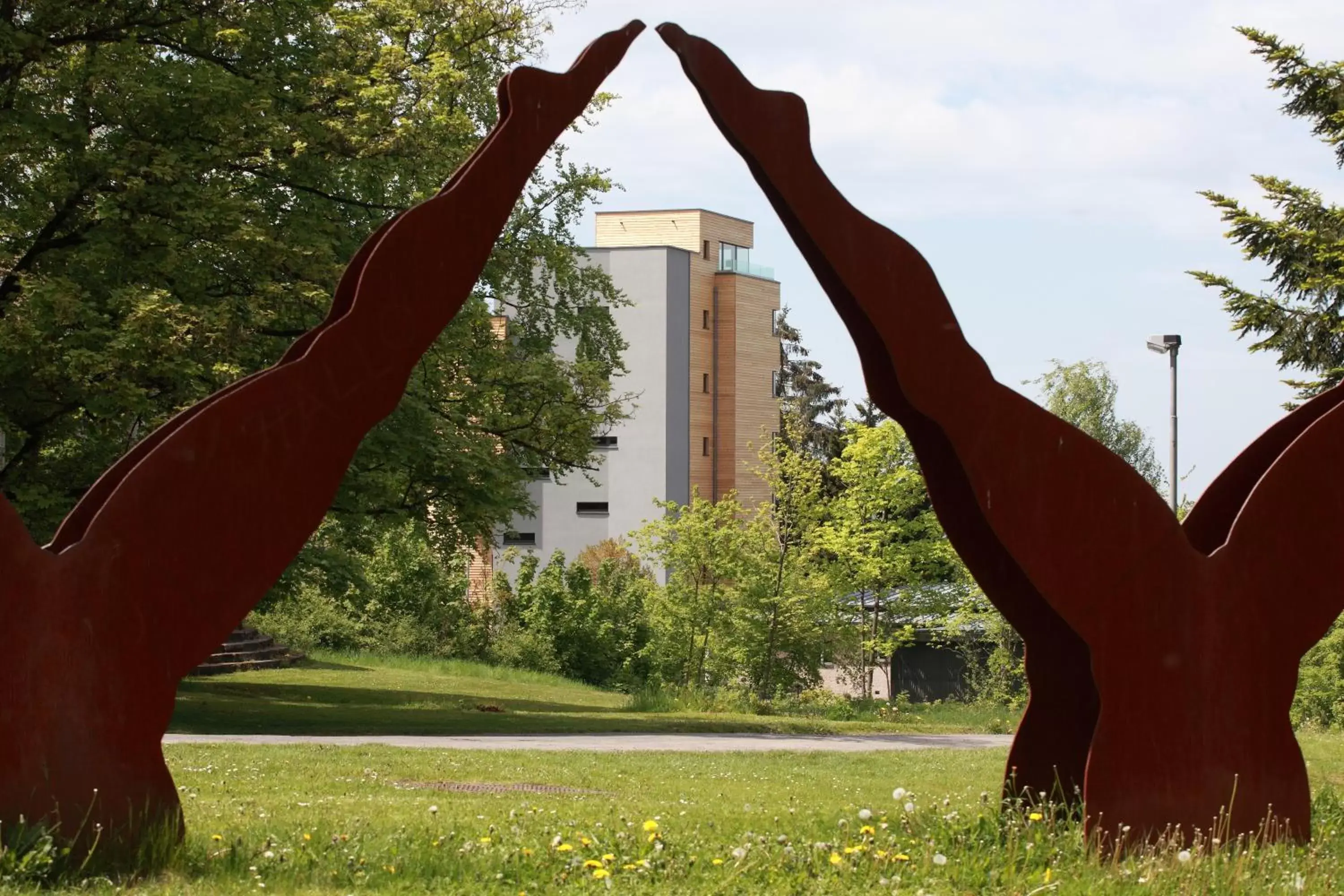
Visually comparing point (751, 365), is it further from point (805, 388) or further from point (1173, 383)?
point (1173, 383)

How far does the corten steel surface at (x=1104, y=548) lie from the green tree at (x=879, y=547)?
71.3 ft

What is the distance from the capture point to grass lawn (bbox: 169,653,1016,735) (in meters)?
20.2

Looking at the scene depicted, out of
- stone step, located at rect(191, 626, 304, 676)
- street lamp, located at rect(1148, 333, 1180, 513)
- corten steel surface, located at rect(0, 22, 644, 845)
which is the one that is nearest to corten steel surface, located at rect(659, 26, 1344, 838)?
corten steel surface, located at rect(0, 22, 644, 845)

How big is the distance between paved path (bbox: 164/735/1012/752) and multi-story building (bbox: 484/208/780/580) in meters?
39.4

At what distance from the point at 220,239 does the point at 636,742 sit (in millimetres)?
8006

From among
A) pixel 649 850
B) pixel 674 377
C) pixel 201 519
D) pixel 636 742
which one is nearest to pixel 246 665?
pixel 636 742

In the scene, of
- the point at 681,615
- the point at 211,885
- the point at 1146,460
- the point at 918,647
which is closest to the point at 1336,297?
the point at 681,615

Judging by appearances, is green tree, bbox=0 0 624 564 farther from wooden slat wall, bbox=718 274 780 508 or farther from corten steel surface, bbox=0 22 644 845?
wooden slat wall, bbox=718 274 780 508

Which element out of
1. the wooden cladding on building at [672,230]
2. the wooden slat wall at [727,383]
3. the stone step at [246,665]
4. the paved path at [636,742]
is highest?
the wooden cladding on building at [672,230]

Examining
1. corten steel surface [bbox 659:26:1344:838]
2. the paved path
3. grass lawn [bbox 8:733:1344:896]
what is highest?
corten steel surface [bbox 659:26:1344:838]

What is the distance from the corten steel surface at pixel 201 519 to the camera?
22.5 feet

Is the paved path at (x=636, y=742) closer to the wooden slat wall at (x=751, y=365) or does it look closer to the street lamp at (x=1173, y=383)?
the street lamp at (x=1173, y=383)

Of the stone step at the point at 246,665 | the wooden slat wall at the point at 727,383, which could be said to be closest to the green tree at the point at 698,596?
the stone step at the point at 246,665

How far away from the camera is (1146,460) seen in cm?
6044
